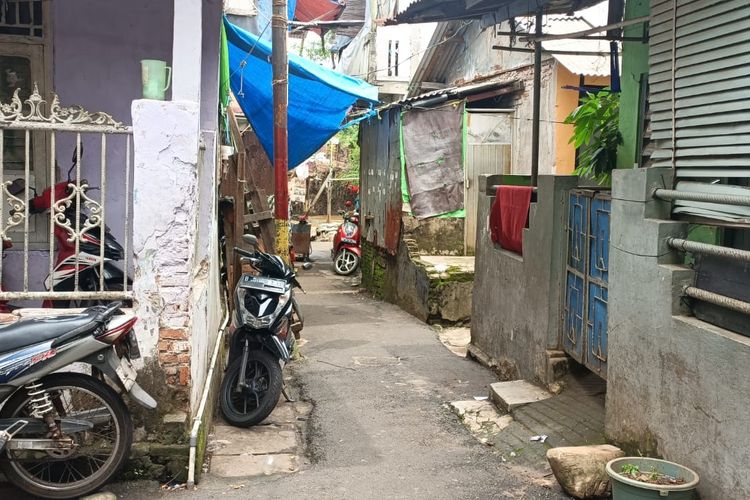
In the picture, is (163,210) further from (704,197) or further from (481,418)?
(481,418)

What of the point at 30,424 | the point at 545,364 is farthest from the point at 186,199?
the point at 545,364

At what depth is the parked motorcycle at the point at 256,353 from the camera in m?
6.30

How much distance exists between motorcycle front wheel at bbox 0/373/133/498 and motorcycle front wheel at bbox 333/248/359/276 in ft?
47.6

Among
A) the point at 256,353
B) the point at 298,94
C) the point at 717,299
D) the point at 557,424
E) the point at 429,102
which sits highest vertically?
the point at 429,102

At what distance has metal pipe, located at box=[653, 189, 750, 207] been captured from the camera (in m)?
4.06

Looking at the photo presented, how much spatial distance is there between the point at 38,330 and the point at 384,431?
317cm

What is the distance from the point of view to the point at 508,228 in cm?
843

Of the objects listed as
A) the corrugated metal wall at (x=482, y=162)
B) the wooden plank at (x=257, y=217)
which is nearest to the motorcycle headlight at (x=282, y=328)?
the wooden plank at (x=257, y=217)

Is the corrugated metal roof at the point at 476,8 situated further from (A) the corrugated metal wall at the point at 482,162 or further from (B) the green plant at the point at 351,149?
(B) the green plant at the point at 351,149

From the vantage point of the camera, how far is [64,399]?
4.49 metres

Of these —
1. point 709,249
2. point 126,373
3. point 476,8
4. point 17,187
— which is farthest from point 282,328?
point 476,8

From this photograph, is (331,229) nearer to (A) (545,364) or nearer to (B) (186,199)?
(A) (545,364)

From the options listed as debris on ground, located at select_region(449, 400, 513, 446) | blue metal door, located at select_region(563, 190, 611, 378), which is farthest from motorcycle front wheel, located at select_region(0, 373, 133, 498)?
blue metal door, located at select_region(563, 190, 611, 378)

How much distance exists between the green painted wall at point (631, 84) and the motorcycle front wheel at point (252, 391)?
3714 millimetres
